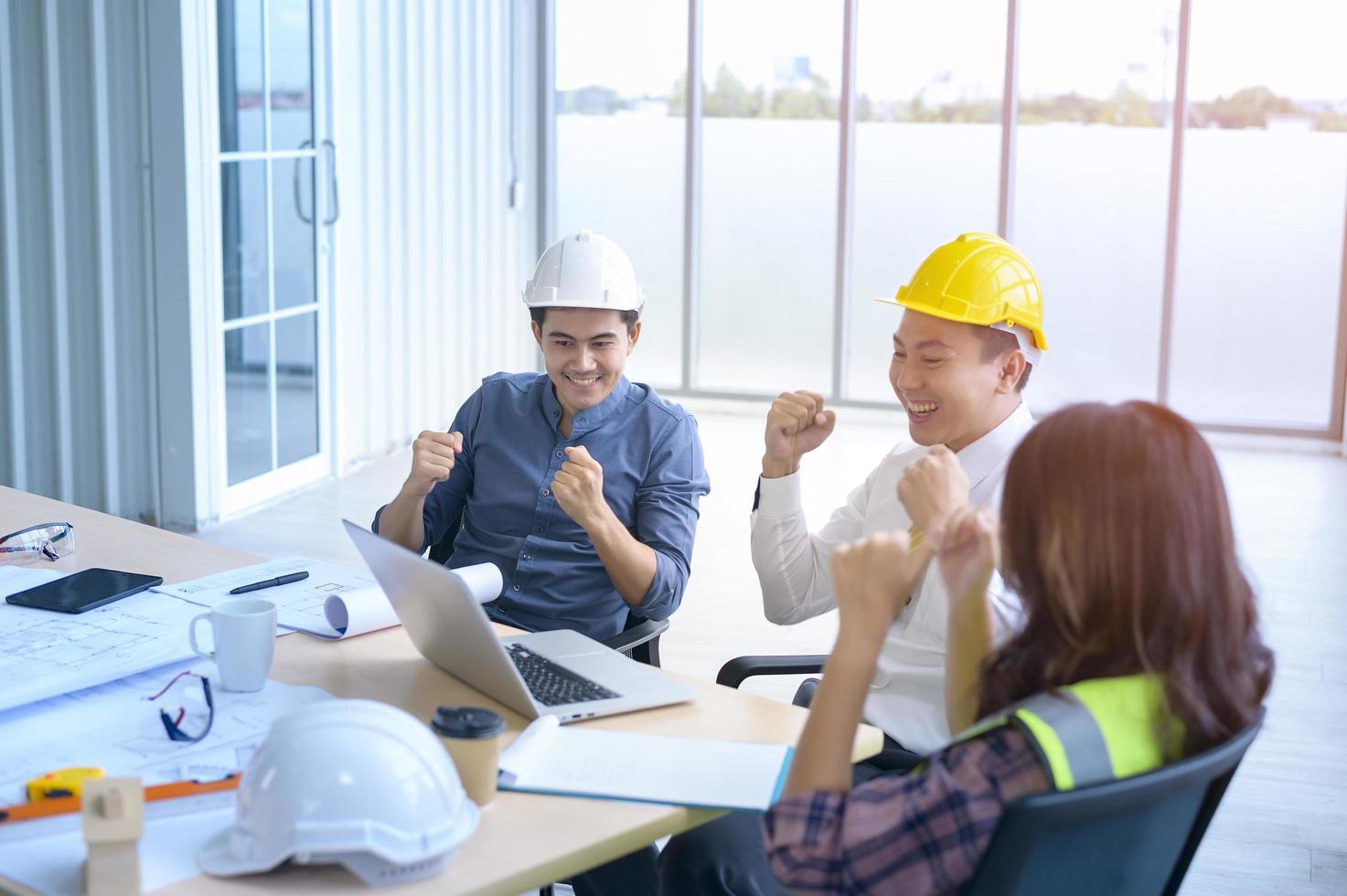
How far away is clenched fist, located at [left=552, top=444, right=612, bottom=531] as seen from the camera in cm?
227

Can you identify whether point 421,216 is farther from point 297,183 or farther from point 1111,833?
point 1111,833

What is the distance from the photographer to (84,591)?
217cm

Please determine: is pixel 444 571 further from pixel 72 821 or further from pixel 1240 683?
pixel 1240 683

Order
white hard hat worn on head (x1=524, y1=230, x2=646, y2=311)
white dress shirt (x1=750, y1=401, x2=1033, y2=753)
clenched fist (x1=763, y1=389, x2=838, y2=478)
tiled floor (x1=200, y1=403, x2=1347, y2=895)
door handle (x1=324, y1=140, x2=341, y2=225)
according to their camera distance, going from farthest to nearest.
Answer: door handle (x1=324, y1=140, x2=341, y2=225), tiled floor (x1=200, y1=403, x2=1347, y2=895), white hard hat worn on head (x1=524, y1=230, x2=646, y2=311), clenched fist (x1=763, y1=389, x2=838, y2=478), white dress shirt (x1=750, y1=401, x2=1033, y2=753)

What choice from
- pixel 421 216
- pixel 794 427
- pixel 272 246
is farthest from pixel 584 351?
pixel 421 216

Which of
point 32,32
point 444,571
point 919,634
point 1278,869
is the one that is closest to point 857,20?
point 32,32

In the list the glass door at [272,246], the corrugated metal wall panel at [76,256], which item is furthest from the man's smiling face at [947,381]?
the glass door at [272,246]

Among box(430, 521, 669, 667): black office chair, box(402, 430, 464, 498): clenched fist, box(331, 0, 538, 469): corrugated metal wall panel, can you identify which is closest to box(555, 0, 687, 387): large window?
box(331, 0, 538, 469): corrugated metal wall panel

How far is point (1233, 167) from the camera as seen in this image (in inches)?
282

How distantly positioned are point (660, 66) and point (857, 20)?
1.13 metres

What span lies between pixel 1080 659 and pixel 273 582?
1392 millimetres

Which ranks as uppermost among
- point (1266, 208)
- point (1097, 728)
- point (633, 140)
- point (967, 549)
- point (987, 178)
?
point (633, 140)

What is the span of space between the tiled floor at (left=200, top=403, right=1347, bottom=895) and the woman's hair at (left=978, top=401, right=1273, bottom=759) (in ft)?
0.43

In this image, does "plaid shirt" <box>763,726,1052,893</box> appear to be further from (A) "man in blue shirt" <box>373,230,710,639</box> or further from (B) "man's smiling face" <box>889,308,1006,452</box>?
(A) "man in blue shirt" <box>373,230,710,639</box>
